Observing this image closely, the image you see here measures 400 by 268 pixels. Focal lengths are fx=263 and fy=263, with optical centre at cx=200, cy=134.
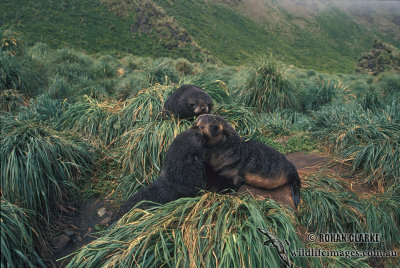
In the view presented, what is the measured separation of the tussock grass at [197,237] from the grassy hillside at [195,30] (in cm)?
992

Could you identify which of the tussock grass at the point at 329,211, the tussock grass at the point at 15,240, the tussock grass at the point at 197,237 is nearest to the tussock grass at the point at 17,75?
the tussock grass at the point at 15,240

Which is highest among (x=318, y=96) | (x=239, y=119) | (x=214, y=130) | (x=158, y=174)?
(x=214, y=130)

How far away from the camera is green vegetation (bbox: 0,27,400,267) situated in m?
2.07

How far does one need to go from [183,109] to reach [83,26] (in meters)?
24.9

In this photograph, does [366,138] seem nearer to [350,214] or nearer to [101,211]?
[350,214]

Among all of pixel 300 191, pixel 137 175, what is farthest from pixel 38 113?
pixel 300 191

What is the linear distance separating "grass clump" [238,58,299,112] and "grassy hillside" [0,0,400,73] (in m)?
4.61

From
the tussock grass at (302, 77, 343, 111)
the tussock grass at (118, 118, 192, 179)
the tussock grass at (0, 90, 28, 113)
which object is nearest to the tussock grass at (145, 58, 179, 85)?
the tussock grass at (0, 90, 28, 113)

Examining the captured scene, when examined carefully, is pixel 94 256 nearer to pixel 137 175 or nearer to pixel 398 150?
pixel 137 175

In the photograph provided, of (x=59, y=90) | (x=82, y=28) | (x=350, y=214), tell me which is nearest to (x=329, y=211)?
(x=350, y=214)

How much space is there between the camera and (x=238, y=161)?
2979 millimetres

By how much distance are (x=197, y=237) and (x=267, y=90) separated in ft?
17.4

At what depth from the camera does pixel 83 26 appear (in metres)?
24.3

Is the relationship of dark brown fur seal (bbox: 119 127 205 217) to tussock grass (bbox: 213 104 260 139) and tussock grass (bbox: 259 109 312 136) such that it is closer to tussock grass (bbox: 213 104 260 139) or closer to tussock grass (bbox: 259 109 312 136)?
tussock grass (bbox: 213 104 260 139)
